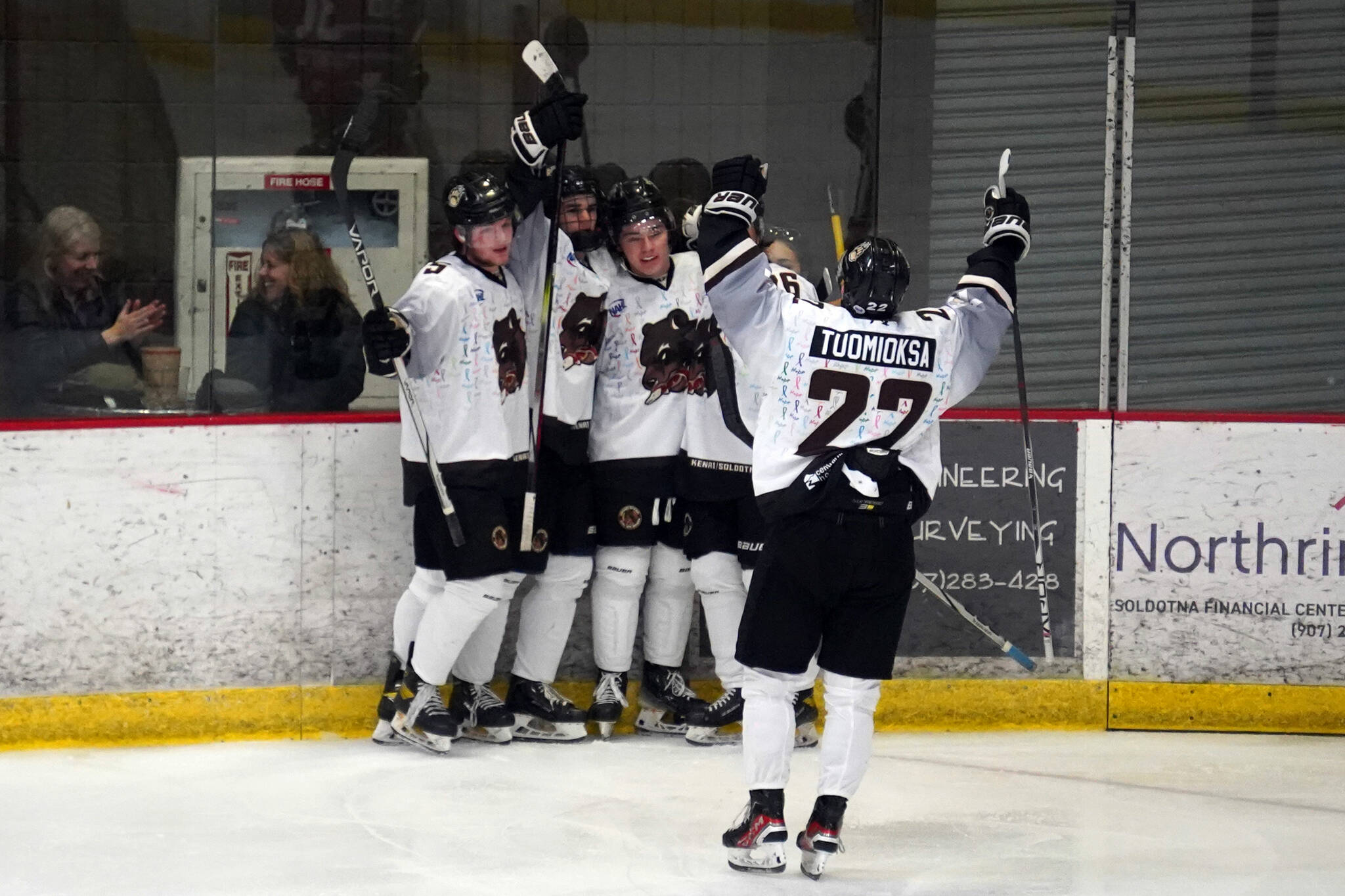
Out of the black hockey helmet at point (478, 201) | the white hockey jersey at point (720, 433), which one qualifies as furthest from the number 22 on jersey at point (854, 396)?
the black hockey helmet at point (478, 201)

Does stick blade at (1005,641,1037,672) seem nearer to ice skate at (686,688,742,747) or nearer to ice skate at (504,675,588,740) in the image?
ice skate at (686,688,742,747)

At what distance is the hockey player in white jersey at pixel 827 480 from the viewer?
10.8 ft

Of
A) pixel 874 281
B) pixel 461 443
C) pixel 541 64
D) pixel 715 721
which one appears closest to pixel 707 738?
pixel 715 721

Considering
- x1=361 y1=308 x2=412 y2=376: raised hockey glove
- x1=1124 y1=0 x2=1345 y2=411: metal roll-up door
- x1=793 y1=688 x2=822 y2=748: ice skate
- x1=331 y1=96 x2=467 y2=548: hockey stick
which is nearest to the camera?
x1=361 y1=308 x2=412 y2=376: raised hockey glove

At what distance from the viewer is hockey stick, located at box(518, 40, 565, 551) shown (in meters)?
4.15

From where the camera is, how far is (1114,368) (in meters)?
4.82

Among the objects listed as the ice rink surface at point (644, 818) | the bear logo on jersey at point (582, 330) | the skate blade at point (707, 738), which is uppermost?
the bear logo on jersey at point (582, 330)

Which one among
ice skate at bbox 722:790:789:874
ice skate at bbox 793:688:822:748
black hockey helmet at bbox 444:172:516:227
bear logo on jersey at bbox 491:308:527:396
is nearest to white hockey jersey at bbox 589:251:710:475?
bear logo on jersey at bbox 491:308:527:396

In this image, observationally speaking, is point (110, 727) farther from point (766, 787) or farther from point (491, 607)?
point (766, 787)

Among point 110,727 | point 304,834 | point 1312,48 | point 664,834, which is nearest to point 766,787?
point 664,834

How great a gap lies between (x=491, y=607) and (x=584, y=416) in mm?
563

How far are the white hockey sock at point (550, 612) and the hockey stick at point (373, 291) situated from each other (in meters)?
0.34

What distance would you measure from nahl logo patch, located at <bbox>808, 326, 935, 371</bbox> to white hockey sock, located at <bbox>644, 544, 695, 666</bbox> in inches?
55.7

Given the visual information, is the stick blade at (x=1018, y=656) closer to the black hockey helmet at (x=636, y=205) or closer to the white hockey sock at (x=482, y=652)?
the white hockey sock at (x=482, y=652)
